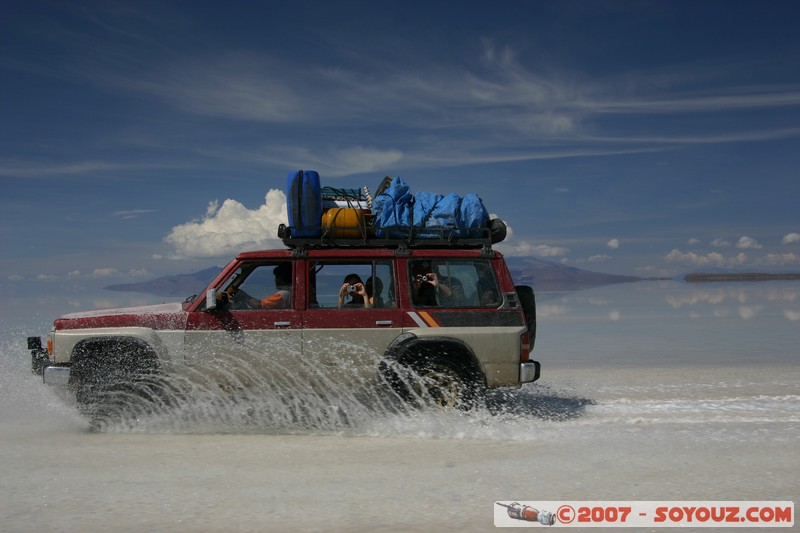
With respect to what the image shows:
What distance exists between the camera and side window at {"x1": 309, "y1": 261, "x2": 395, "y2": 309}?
7.47 metres

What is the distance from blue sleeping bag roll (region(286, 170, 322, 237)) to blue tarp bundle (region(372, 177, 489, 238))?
67cm

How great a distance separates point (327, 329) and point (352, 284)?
1.91 ft

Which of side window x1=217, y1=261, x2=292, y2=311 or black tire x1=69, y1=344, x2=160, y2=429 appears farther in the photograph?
side window x1=217, y1=261, x2=292, y2=311

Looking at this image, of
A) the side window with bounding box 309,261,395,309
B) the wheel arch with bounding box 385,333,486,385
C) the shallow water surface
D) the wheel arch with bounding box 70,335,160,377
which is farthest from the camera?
the side window with bounding box 309,261,395,309

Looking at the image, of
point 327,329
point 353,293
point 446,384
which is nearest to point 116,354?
point 327,329

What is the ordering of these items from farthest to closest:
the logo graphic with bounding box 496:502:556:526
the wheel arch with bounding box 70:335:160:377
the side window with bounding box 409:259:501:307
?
the side window with bounding box 409:259:501:307, the wheel arch with bounding box 70:335:160:377, the logo graphic with bounding box 496:502:556:526

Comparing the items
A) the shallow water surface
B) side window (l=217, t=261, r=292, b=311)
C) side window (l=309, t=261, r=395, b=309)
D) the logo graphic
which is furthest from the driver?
the logo graphic

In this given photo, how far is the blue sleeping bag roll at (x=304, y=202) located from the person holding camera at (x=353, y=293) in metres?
0.65

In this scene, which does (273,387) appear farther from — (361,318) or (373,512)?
(373,512)

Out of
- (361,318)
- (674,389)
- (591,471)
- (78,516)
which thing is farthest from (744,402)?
(78,516)

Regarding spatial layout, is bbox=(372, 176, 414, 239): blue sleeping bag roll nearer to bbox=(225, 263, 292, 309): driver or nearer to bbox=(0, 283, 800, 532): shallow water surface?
bbox=(225, 263, 292, 309): driver

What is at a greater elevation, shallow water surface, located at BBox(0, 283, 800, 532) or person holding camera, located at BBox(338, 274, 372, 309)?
person holding camera, located at BBox(338, 274, 372, 309)

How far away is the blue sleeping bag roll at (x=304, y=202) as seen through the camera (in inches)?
291

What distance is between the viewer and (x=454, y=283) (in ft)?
25.1
